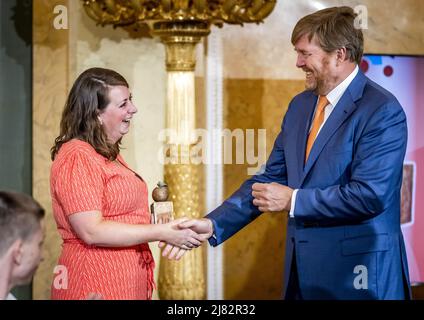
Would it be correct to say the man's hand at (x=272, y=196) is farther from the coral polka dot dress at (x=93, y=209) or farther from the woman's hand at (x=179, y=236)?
the coral polka dot dress at (x=93, y=209)

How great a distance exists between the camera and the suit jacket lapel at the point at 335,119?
3486 mm

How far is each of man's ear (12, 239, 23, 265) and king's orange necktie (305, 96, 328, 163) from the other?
1.44 meters

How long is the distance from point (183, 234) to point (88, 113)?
611 mm

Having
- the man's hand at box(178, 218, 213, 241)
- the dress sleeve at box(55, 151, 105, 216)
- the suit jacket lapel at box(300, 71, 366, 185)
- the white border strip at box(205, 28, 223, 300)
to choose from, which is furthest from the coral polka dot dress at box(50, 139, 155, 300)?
the white border strip at box(205, 28, 223, 300)

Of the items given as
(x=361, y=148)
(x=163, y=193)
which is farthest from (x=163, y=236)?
(x=361, y=148)

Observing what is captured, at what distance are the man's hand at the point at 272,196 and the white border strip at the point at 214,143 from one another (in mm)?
1751

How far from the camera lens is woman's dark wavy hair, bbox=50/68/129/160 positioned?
11.0ft

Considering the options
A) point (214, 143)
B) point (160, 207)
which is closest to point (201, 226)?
point (160, 207)

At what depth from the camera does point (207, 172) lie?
5.48 meters

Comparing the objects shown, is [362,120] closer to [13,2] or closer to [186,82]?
[186,82]

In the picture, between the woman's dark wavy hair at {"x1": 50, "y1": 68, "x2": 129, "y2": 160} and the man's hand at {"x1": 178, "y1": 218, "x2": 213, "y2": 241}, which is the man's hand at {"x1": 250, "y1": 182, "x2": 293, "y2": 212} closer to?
the man's hand at {"x1": 178, "y1": 218, "x2": 213, "y2": 241}

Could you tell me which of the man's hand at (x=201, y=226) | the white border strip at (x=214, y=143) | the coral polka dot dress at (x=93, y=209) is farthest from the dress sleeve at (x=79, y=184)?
the white border strip at (x=214, y=143)
